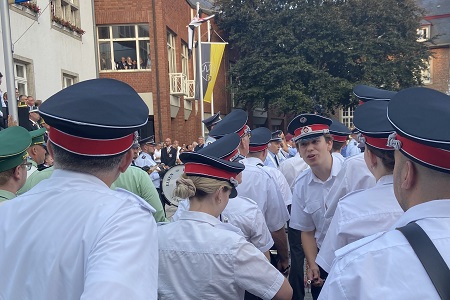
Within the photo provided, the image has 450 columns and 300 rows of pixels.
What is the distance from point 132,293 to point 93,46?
19129 millimetres

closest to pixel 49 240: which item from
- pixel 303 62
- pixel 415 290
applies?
pixel 415 290

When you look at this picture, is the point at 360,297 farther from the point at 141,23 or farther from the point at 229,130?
the point at 141,23

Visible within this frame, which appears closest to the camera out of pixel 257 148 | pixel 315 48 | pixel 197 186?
pixel 197 186

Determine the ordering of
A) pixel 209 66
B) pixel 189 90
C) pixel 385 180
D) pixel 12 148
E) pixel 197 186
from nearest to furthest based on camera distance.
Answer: pixel 385 180
pixel 197 186
pixel 12 148
pixel 209 66
pixel 189 90

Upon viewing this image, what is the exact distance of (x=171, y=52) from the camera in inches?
886

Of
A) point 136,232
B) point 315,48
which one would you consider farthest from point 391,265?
point 315,48

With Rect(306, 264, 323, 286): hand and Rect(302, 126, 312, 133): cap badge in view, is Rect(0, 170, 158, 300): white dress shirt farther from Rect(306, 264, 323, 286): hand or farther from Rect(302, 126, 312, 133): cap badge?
Rect(302, 126, 312, 133): cap badge

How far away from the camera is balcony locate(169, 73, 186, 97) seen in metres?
21.7

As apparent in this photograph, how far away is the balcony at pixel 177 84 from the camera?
2170cm

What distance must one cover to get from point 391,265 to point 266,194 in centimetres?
294

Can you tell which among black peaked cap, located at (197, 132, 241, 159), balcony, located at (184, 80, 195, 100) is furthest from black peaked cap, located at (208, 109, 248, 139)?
balcony, located at (184, 80, 195, 100)

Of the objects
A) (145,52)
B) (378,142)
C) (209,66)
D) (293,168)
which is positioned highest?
(145,52)

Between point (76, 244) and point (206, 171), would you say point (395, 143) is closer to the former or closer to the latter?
point (76, 244)

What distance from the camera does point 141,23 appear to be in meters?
20.5
